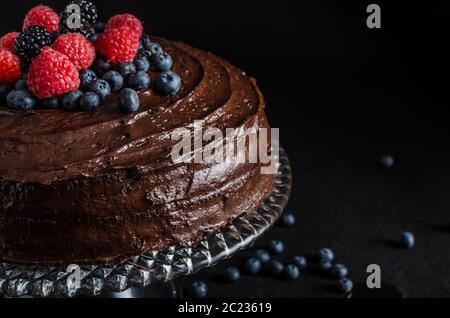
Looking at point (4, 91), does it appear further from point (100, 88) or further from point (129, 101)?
point (129, 101)

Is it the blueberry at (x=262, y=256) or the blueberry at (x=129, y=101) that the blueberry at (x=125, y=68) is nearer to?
the blueberry at (x=129, y=101)

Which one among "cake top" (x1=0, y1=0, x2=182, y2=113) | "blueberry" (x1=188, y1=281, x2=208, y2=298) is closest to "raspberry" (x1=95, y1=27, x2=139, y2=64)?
"cake top" (x1=0, y1=0, x2=182, y2=113)

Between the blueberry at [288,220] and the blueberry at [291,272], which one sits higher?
the blueberry at [288,220]

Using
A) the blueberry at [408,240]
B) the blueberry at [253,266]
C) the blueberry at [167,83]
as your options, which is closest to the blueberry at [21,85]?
the blueberry at [167,83]

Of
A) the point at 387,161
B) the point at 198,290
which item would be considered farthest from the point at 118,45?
the point at 387,161

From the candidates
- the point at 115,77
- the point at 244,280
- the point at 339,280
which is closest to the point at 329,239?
the point at 339,280

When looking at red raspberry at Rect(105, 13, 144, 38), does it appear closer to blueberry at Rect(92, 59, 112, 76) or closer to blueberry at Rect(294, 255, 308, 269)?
blueberry at Rect(92, 59, 112, 76)

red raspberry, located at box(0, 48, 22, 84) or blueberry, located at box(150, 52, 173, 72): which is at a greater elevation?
red raspberry, located at box(0, 48, 22, 84)
